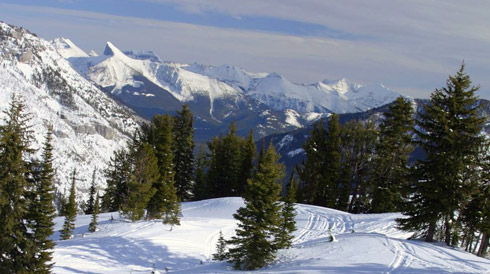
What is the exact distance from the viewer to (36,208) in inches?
959

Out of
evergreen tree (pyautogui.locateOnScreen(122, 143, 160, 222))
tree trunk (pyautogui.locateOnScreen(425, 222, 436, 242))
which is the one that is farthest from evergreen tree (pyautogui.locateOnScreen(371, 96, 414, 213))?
evergreen tree (pyautogui.locateOnScreen(122, 143, 160, 222))

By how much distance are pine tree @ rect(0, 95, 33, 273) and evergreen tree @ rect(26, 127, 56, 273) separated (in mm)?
1036

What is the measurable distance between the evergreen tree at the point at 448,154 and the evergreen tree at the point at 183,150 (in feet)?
117

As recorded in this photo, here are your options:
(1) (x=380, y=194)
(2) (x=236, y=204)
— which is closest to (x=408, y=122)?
(1) (x=380, y=194)

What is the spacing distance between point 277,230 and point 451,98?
12132mm

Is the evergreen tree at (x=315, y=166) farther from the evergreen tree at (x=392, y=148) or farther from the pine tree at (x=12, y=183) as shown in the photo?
the pine tree at (x=12, y=183)

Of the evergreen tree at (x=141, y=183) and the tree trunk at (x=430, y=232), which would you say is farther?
the evergreen tree at (x=141, y=183)

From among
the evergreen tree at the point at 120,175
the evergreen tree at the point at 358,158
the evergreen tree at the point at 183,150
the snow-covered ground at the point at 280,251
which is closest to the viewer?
the snow-covered ground at the point at 280,251

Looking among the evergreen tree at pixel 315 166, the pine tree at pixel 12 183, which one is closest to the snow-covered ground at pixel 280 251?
the pine tree at pixel 12 183

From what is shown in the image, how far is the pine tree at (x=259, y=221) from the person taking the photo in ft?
67.6

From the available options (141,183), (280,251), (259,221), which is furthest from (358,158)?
(259,221)

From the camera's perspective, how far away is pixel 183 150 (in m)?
52.5

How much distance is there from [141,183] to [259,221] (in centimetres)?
1679

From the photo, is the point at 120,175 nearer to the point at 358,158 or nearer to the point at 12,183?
the point at 12,183
